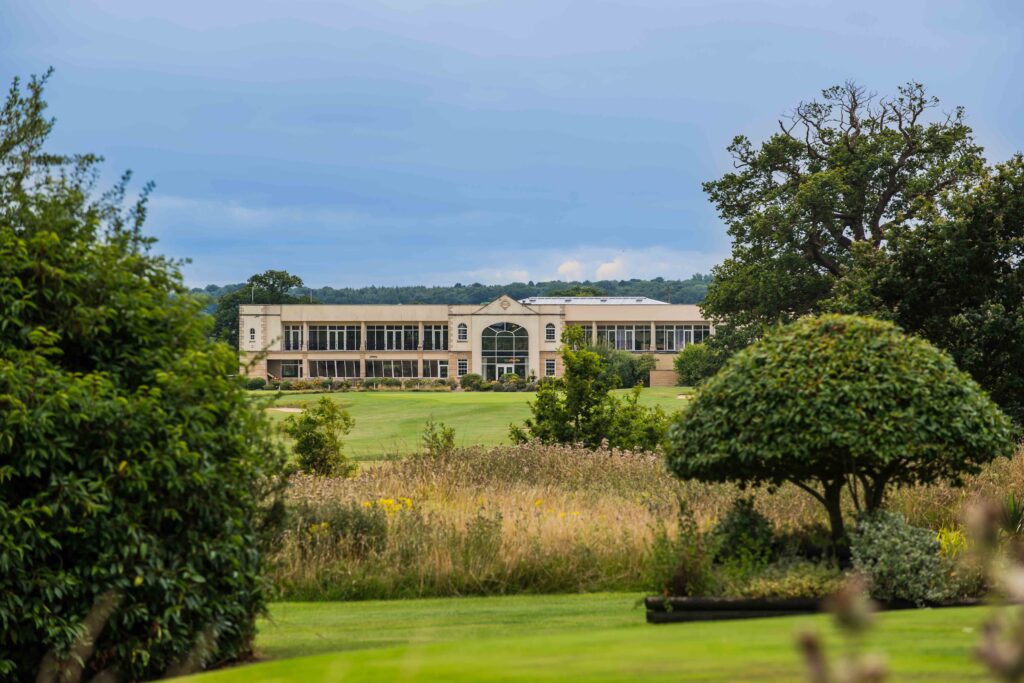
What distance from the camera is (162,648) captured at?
7.09 meters

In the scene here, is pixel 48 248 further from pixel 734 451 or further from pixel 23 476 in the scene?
pixel 734 451

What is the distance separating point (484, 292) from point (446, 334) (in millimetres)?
71488

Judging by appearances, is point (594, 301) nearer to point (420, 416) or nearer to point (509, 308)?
point (509, 308)

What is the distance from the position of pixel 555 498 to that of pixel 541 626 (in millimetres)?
5024

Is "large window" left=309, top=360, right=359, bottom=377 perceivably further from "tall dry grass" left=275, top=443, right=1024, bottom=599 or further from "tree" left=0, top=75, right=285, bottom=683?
"tree" left=0, top=75, right=285, bottom=683

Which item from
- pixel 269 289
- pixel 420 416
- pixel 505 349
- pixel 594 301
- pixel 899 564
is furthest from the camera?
pixel 269 289

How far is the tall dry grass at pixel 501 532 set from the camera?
11.1 metres

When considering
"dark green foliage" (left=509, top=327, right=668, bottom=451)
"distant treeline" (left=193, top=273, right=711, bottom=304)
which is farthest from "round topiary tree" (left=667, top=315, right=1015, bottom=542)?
"distant treeline" (left=193, top=273, right=711, bottom=304)

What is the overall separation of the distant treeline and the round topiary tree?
15035 cm

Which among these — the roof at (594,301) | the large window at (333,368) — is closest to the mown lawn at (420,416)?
the large window at (333,368)

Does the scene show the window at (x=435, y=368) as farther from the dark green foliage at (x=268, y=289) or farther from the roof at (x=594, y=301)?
the dark green foliage at (x=268, y=289)

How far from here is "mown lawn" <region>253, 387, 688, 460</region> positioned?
36000mm

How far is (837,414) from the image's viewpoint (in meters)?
9.12

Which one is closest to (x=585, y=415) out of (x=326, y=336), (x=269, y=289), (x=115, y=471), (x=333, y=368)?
(x=115, y=471)
